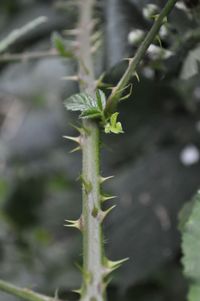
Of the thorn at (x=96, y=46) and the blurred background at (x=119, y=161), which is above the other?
the thorn at (x=96, y=46)

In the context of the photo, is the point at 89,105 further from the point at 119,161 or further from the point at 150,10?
the point at 119,161

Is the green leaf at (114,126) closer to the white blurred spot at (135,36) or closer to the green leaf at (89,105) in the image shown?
the green leaf at (89,105)

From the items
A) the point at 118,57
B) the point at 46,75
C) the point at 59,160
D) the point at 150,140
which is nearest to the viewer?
the point at 118,57

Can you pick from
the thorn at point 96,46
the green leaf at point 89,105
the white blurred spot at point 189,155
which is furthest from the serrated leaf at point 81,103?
the white blurred spot at point 189,155

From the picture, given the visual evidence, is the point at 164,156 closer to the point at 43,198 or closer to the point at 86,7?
the point at 86,7

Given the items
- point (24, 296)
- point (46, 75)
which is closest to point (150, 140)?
point (46, 75)

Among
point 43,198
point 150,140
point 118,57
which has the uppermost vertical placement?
point 118,57

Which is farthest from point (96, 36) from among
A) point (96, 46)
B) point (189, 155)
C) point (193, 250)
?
point (193, 250)

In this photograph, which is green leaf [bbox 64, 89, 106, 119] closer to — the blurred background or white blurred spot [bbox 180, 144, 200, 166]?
the blurred background
